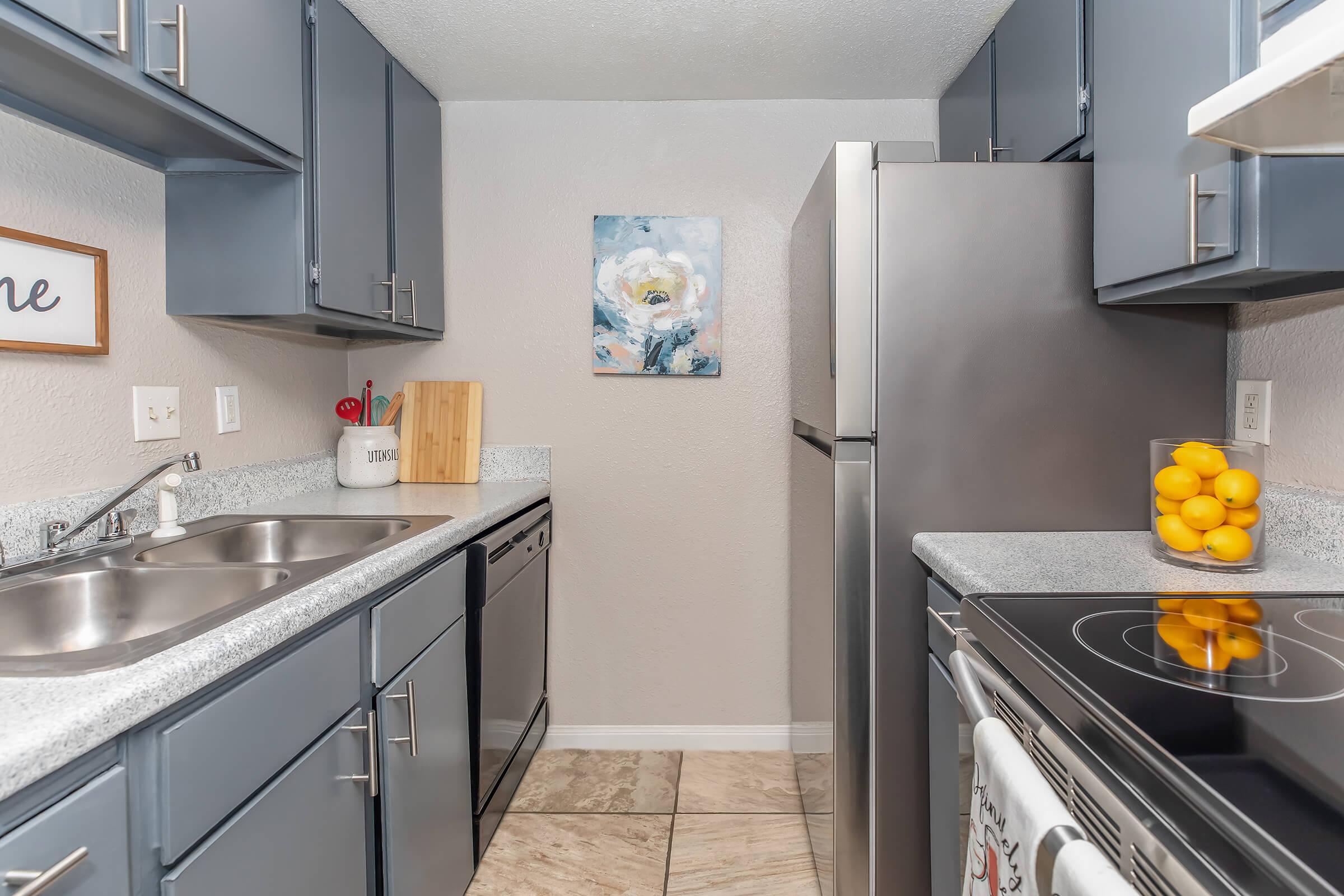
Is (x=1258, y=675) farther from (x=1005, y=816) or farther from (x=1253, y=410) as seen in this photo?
(x=1253, y=410)

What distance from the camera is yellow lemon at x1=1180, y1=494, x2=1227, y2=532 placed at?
119 cm

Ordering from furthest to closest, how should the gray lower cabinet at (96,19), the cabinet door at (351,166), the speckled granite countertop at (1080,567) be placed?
the cabinet door at (351,166) < the speckled granite countertop at (1080,567) < the gray lower cabinet at (96,19)

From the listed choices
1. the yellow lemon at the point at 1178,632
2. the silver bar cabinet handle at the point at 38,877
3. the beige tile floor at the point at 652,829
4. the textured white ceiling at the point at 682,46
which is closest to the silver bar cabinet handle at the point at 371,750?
the silver bar cabinet handle at the point at 38,877

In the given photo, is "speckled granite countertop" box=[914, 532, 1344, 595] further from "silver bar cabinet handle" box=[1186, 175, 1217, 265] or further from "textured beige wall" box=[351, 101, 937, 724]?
"textured beige wall" box=[351, 101, 937, 724]

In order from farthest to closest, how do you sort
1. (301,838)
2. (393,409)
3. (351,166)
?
(393,409)
(351,166)
(301,838)

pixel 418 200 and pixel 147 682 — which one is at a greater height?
pixel 418 200

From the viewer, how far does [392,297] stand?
200 centimetres

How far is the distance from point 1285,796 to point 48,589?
153cm

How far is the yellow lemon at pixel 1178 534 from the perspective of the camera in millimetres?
1218

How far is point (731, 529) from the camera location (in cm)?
245

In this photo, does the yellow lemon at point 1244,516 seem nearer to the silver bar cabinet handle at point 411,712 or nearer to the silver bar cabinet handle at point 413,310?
the silver bar cabinet handle at point 411,712

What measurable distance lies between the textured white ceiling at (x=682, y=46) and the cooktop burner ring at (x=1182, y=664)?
63.1 inches

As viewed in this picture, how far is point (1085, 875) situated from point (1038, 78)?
1642 millimetres

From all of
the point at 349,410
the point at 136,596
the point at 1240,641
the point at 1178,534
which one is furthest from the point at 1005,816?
the point at 349,410
